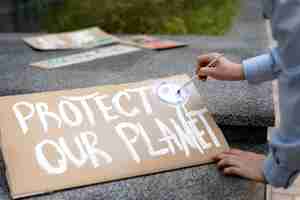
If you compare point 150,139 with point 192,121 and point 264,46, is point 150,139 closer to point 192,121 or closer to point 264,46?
point 192,121

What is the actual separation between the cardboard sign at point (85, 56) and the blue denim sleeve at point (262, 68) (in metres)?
1.12

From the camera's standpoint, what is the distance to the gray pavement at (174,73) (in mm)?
1834

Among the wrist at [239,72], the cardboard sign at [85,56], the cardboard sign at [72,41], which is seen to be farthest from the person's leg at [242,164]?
the cardboard sign at [72,41]

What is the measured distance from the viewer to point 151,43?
10.7ft

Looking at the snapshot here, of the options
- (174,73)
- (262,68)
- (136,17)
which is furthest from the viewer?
(136,17)

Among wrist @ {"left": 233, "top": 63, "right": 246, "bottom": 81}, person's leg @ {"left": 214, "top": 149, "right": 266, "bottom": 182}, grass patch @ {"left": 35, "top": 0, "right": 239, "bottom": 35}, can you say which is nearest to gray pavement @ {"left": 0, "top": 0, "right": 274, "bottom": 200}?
person's leg @ {"left": 214, "top": 149, "right": 266, "bottom": 182}

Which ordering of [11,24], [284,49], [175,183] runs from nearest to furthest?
[284,49]
[175,183]
[11,24]

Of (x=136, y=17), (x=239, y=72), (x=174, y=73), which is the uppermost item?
(x=239, y=72)

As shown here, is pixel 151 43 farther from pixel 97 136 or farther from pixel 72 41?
pixel 97 136

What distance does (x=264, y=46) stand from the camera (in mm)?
3602

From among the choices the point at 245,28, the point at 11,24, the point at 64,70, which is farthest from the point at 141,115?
the point at 11,24

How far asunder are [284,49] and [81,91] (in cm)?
92

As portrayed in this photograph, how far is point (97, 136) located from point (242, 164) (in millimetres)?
495

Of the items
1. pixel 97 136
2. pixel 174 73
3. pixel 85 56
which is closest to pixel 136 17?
pixel 85 56
